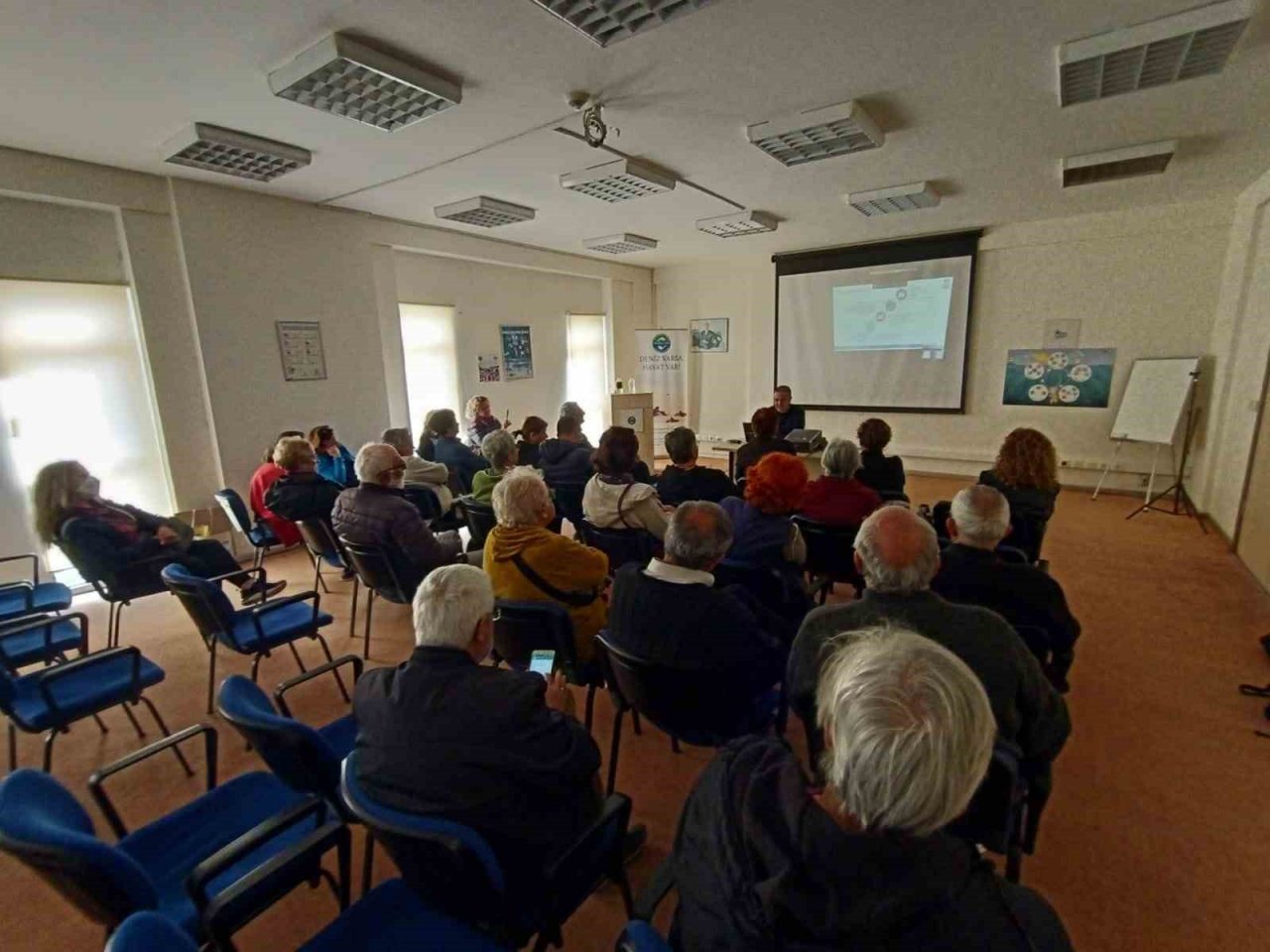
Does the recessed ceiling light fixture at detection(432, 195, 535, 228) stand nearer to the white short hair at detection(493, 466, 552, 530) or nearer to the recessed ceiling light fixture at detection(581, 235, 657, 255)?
the recessed ceiling light fixture at detection(581, 235, 657, 255)

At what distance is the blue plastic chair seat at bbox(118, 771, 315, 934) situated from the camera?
53.3 inches

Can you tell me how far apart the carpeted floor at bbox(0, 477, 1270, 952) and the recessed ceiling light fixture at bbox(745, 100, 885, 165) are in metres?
3.14

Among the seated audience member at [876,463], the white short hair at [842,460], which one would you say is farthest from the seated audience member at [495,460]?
the seated audience member at [876,463]

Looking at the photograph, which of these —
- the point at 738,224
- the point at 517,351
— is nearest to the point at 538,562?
the point at 738,224

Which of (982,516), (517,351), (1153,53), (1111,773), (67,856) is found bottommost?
(1111,773)

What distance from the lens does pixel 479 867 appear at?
1.08 metres

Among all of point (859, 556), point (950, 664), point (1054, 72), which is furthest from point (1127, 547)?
point (950, 664)

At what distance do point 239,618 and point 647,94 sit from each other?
3166mm

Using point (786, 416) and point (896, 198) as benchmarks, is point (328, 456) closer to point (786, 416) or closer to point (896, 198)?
point (786, 416)

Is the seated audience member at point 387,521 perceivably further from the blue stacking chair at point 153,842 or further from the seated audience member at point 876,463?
the seated audience member at point 876,463

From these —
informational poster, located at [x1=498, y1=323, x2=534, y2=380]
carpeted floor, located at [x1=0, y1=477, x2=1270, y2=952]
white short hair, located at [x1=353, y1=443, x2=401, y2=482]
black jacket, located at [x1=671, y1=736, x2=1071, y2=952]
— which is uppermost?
informational poster, located at [x1=498, y1=323, x2=534, y2=380]

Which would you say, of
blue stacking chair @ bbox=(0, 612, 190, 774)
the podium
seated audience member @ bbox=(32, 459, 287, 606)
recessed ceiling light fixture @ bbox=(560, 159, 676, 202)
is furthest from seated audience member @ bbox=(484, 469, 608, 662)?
the podium

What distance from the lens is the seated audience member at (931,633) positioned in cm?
143

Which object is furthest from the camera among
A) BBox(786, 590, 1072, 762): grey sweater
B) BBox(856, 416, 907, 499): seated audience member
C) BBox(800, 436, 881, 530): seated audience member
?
BBox(856, 416, 907, 499): seated audience member
